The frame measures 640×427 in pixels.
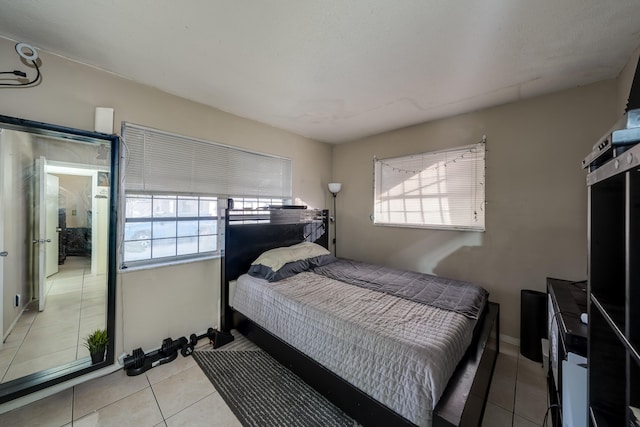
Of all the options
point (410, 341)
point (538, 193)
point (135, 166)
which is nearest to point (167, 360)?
point (135, 166)

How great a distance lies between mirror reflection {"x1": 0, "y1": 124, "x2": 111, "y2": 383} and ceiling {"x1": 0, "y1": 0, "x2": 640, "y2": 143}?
0.83 meters

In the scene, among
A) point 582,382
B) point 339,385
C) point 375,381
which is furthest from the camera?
point 339,385

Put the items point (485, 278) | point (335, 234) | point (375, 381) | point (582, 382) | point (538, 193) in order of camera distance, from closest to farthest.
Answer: point (582, 382) < point (375, 381) < point (538, 193) < point (485, 278) < point (335, 234)

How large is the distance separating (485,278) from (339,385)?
6.73ft

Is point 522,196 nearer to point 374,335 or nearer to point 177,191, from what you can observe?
point 374,335

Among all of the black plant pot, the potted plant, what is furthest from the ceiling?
the black plant pot

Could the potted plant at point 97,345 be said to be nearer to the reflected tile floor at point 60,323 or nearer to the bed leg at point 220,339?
→ the reflected tile floor at point 60,323

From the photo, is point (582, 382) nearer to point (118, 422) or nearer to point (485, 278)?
point (485, 278)

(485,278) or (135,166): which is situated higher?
(135,166)

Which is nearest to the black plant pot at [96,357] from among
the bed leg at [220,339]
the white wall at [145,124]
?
the white wall at [145,124]

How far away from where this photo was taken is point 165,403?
1717mm

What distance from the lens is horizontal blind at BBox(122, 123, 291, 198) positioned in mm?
2186

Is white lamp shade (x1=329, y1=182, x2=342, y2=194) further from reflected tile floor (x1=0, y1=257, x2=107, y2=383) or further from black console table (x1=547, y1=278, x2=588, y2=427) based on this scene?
reflected tile floor (x1=0, y1=257, x2=107, y2=383)

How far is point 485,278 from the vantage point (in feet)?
8.54
